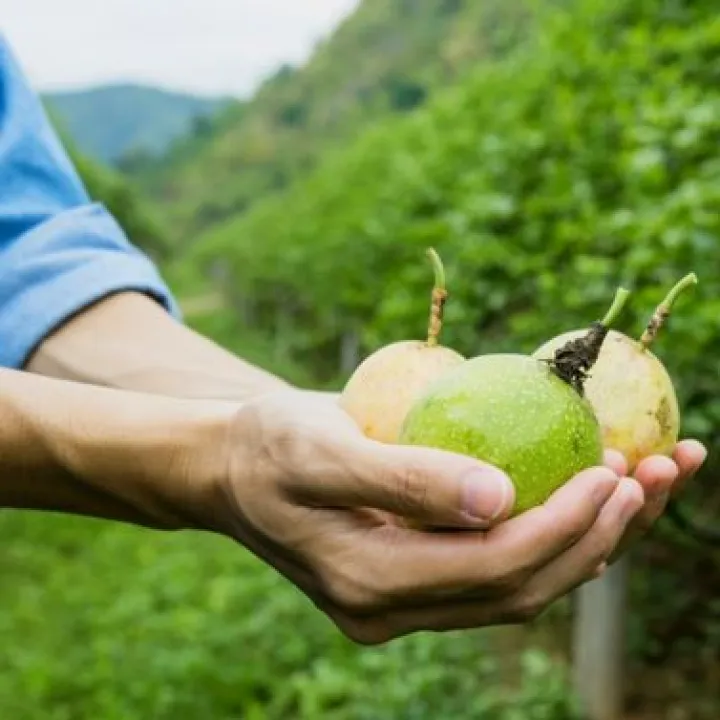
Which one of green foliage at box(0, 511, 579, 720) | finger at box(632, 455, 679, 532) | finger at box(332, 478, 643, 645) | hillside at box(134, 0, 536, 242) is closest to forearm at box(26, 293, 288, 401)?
finger at box(332, 478, 643, 645)

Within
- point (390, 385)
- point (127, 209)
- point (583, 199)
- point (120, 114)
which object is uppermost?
point (390, 385)

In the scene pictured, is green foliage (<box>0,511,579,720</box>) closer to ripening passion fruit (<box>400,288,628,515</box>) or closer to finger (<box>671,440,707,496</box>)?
finger (<box>671,440,707,496</box>)

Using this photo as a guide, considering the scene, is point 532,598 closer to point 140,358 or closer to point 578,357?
point 578,357

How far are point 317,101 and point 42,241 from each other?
60.6 meters

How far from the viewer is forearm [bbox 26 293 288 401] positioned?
6.68 ft

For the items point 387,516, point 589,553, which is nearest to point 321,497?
point 387,516

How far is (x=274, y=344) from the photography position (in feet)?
76.8

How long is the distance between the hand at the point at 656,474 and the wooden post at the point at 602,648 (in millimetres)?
2968

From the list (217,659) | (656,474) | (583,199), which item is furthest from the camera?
(217,659)

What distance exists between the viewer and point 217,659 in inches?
243

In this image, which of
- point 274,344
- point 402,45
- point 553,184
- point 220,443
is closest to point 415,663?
point 553,184

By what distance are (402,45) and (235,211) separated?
1092cm

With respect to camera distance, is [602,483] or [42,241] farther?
[42,241]

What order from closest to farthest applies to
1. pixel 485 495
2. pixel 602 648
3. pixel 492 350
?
pixel 485 495
pixel 492 350
pixel 602 648
